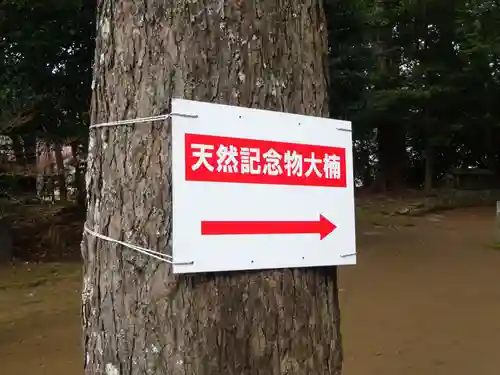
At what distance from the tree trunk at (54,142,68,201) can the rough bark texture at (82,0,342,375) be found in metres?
8.81

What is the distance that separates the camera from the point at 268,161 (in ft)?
5.43

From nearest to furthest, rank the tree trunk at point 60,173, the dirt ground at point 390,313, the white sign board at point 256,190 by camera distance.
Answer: the white sign board at point 256,190 < the dirt ground at point 390,313 < the tree trunk at point 60,173

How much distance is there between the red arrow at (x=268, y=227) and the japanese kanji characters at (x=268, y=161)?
12cm

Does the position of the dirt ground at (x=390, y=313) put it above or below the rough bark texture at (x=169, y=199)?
below

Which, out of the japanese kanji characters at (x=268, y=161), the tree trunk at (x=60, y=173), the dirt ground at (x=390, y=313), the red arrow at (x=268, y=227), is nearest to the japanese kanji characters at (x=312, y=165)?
the japanese kanji characters at (x=268, y=161)

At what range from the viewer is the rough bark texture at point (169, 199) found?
1.60 meters

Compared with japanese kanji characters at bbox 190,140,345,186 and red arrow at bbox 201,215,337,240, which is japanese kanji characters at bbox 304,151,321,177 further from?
red arrow at bbox 201,215,337,240

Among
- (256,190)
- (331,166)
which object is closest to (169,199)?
(256,190)

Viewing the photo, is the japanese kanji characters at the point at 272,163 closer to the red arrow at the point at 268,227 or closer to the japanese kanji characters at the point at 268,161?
the japanese kanji characters at the point at 268,161

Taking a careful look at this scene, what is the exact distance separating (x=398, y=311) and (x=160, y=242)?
5.82 meters

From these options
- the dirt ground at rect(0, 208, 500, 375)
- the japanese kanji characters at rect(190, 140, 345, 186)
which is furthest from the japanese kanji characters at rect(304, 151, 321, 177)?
the dirt ground at rect(0, 208, 500, 375)

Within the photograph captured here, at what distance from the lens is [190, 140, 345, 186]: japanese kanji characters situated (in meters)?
1.58

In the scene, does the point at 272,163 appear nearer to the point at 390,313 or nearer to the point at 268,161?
the point at 268,161

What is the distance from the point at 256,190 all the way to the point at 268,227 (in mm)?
95
